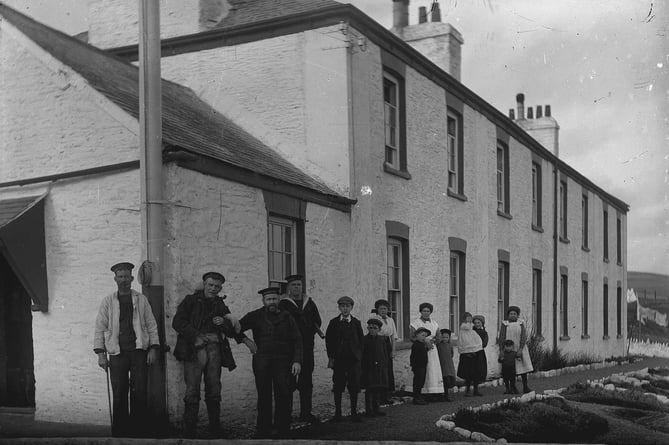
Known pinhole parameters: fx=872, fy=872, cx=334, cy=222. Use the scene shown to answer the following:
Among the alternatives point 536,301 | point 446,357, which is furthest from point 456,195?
point 536,301

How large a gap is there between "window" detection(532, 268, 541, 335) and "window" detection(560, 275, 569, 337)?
201 cm

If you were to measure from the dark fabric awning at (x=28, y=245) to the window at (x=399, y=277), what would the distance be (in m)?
6.17

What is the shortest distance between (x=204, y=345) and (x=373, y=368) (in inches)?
112

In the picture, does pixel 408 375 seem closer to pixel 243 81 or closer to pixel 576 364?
pixel 243 81

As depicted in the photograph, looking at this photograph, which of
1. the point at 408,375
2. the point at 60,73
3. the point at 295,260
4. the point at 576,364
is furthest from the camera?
the point at 576,364

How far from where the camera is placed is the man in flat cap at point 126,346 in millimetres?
8711

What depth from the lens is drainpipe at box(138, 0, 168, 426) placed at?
892cm

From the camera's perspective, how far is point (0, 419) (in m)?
9.48

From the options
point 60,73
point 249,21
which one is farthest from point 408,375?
point 60,73

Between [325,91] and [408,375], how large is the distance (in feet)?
15.8

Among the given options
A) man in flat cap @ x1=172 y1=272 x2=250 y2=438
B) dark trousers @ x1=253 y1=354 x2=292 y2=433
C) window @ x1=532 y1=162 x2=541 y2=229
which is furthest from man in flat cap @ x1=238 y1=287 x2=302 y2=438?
window @ x1=532 y1=162 x2=541 y2=229

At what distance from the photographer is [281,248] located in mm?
11445

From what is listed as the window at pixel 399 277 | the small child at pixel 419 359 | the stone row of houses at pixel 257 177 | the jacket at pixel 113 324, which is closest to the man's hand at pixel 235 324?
the stone row of houses at pixel 257 177

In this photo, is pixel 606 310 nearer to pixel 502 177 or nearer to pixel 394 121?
pixel 502 177
